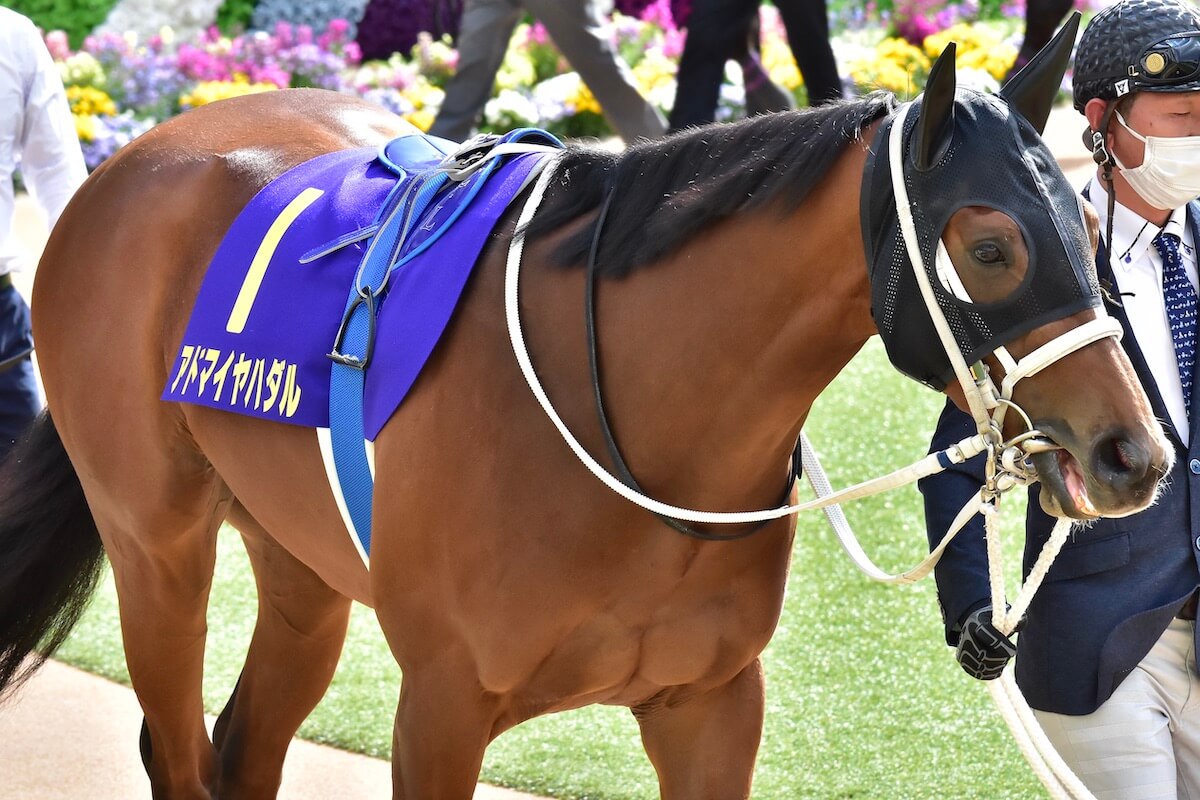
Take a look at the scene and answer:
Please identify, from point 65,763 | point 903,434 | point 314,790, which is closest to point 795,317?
point 314,790

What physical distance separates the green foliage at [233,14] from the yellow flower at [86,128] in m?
3.52

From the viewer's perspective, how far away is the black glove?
7.63 feet

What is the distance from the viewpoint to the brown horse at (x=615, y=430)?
215 cm

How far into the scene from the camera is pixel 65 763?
412 centimetres

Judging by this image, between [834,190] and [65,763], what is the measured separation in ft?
9.66

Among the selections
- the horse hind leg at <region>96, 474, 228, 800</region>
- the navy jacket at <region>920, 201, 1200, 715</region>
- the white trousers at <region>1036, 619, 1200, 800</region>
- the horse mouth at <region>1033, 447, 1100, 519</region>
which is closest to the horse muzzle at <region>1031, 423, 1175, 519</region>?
the horse mouth at <region>1033, 447, 1100, 519</region>

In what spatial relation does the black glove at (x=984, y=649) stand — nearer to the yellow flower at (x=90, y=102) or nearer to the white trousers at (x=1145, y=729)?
the white trousers at (x=1145, y=729)

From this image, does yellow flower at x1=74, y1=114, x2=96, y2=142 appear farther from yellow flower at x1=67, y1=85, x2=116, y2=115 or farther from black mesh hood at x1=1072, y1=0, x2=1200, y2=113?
black mesh hood at x1=1072, y1=0, x2=1200, y2=113

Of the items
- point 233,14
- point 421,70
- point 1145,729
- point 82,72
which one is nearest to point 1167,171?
point 1145,729

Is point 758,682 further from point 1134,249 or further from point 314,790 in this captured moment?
point 314,790

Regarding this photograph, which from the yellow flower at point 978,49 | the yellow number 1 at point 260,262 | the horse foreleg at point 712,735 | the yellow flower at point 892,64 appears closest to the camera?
the horse foreleg at point 712,735

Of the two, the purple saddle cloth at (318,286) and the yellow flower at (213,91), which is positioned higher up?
the purple saddle cloth at (318,286)

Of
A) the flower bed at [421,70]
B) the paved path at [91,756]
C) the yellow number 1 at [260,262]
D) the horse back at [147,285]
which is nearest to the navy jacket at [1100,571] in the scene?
the horse back at [147,285]

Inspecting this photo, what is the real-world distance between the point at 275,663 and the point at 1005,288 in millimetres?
2126
